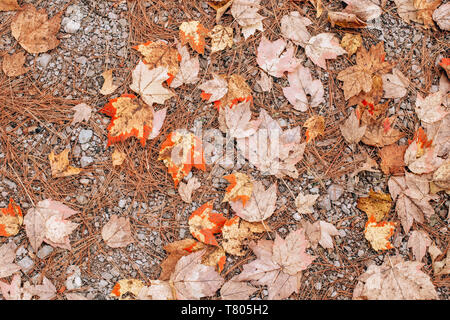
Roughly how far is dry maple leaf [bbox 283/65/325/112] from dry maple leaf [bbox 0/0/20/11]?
1590 millimetres

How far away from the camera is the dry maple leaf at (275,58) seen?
2020mm

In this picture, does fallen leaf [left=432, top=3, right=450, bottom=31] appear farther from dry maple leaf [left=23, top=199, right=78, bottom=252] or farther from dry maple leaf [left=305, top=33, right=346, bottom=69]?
dry maple leaf [left=23, top=199, right=78, bottom=252]

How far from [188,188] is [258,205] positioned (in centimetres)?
38

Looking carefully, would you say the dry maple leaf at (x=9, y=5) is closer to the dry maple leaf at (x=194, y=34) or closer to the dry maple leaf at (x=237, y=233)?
the dry maple leaf at (x=194, y=34)

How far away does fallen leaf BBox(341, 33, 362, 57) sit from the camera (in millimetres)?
2053

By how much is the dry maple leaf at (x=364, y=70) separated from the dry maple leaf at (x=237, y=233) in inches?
35.0

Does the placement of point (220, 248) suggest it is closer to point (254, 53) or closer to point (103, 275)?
point (103, 275)

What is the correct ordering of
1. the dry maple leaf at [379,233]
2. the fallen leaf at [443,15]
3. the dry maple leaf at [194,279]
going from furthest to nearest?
the fallen leaf at [443,15] → the dry maple leaf at [379,233] → the dry maple leaf at [194,279]

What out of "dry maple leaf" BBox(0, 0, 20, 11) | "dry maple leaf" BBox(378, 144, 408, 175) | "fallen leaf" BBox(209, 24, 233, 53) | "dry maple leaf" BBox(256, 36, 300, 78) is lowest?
"dry maple leaf" BBox(378, 144, 408, 175)

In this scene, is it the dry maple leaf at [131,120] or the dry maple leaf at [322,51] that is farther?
the dry maple leaf at [322,51]

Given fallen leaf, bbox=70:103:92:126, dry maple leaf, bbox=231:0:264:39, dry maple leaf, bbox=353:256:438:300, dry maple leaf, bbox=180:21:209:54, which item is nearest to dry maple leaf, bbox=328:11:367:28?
dry maple leaf, bbox=231:0:264:39

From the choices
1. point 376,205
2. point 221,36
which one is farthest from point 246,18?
point 376,205

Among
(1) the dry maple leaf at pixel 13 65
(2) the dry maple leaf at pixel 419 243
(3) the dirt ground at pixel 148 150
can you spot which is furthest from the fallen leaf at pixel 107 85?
(2) the dry maple leaf at pixel 419 243

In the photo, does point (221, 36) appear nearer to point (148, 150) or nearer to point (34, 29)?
point (148, 150)
